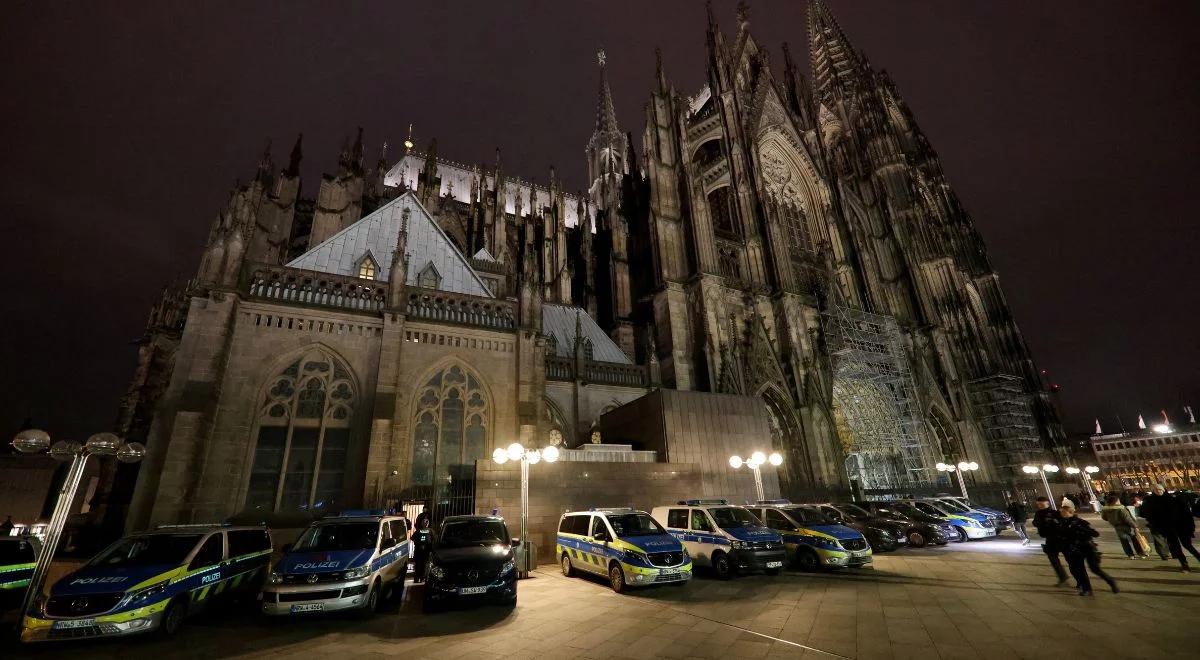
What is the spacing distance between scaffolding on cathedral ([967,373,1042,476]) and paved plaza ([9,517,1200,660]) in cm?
2860

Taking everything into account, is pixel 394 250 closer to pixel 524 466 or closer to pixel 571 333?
pixel 571 333

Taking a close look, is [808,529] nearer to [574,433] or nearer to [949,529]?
[949,529]

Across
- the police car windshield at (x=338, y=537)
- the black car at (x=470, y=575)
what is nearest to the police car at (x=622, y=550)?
the black car at (x=470, y=575)

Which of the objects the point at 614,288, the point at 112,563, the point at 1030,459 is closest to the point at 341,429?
the point at 112,563

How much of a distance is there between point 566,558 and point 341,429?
8204 millimetres

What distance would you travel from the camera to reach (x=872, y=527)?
14.2m

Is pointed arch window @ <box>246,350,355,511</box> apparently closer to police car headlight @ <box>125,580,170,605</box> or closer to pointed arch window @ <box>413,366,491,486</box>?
pointed arch window @ <box>413,366,491,486</box>

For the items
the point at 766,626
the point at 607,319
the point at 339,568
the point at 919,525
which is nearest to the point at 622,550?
the point at 766,626

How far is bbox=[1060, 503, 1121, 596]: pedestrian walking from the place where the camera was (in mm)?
7102

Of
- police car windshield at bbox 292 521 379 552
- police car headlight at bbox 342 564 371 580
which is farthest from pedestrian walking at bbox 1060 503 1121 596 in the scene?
police car windshield at bbox 292 521 379 552

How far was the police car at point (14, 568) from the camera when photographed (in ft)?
25.3

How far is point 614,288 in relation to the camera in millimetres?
29391

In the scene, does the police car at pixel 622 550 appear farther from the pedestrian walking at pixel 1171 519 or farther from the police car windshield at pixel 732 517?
the pedestrian walking at pixel 1171 519

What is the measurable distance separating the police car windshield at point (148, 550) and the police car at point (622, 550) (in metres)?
6.83
